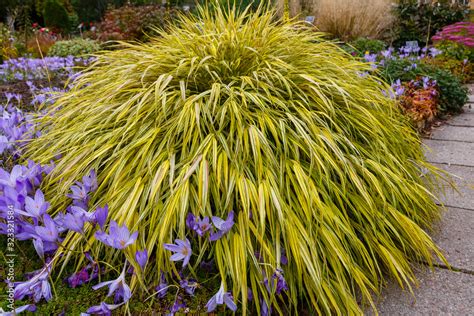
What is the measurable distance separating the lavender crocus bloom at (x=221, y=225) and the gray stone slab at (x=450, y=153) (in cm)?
203

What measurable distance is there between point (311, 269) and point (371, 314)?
0.37 meters

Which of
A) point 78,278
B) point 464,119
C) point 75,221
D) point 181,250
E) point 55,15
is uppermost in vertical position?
point 55,15

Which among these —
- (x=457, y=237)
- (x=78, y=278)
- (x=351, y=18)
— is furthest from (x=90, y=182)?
(x=351, y=18)

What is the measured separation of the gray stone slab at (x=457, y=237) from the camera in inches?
64.2

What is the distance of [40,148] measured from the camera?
165 cm

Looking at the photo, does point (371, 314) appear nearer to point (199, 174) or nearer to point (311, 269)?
point (311, 269)

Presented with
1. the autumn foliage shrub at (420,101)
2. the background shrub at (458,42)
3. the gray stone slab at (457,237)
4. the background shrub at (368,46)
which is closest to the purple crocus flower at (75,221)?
the gray stone slab at (457,237)

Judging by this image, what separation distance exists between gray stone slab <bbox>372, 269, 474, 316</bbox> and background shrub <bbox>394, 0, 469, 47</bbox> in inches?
274

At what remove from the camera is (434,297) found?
1.44 meters

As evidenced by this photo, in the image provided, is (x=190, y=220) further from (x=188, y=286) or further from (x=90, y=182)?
(x=90, y=182)

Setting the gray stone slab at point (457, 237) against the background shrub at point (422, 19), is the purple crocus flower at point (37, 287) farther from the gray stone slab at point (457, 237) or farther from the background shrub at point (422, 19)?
the background shrub at point (422, 19)

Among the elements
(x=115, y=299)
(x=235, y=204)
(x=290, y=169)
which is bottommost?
(x=115, y=299)

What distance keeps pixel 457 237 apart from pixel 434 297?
1.53 ft

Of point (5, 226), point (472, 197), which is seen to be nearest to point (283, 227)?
point (5, 226)
